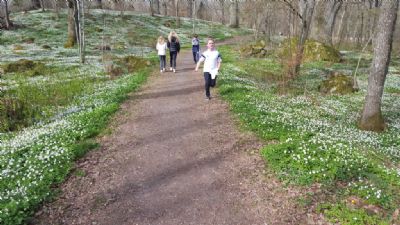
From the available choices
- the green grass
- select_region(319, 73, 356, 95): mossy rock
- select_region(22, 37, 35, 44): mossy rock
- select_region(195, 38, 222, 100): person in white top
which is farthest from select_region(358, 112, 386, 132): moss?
select_region(22, 37, 35, 44): mossy rock

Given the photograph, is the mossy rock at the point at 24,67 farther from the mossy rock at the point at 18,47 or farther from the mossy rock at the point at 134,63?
the mossy rock at the point at 18,47

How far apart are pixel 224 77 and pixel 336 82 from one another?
28.1 ft

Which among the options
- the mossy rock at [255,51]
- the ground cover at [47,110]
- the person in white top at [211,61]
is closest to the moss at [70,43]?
the ground cover at [47,110]

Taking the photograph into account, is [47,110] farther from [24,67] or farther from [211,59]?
[24,67]

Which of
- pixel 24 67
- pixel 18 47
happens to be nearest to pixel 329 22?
pixel 24 67

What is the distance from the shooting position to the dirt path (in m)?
7.03

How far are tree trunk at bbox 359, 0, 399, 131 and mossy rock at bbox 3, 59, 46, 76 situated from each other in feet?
77.0

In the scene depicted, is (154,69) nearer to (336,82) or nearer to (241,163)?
(336,82)

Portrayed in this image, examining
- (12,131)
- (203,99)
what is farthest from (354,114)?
(12,131)

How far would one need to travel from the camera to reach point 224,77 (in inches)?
840

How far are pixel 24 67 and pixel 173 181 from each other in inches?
898

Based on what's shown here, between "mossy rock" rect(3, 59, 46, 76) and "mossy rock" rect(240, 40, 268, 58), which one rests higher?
"mossy rock" rect(240, 40, 268, 58)

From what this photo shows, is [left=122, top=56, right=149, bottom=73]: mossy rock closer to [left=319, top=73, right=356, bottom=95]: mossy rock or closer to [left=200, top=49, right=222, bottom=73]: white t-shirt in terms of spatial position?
[left=200, top=49, right=222, bottom=73]: white t-shirt

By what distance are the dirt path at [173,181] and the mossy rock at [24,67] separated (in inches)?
608
